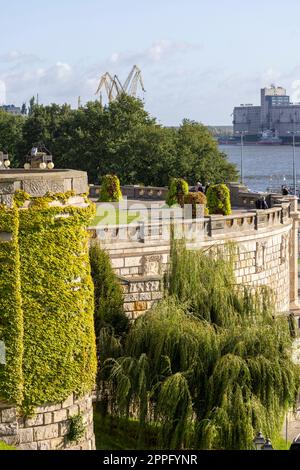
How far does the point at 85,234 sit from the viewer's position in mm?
17297

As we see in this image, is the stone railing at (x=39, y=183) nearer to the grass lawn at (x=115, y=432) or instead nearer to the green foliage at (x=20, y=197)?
the green foliage at (x=20, y=197)

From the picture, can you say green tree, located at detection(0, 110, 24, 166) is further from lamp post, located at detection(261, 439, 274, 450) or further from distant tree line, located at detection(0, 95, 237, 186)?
lamp post, located at detection(261, 439, 274, 450)

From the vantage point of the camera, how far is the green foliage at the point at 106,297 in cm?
2289

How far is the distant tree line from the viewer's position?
2427 inches

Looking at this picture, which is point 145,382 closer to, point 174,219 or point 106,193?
point 174,219

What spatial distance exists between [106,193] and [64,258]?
21.3 metres

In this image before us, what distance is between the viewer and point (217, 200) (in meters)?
33.5

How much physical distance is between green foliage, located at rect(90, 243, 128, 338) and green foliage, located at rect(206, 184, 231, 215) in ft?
34.1

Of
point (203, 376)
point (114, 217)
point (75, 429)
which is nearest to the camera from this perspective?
point (75, 429)

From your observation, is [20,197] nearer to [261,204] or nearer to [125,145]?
[261,204]

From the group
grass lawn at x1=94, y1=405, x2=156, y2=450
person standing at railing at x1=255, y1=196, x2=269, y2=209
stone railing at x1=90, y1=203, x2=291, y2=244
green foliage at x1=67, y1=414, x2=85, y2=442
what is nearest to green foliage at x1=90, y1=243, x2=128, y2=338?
grass lawn at x1=94, y1=405, x2=156, y2=450

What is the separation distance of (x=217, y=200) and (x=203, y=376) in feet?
45.0

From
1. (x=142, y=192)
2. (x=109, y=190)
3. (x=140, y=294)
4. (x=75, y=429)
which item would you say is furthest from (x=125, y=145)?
(x=75, y=429)
